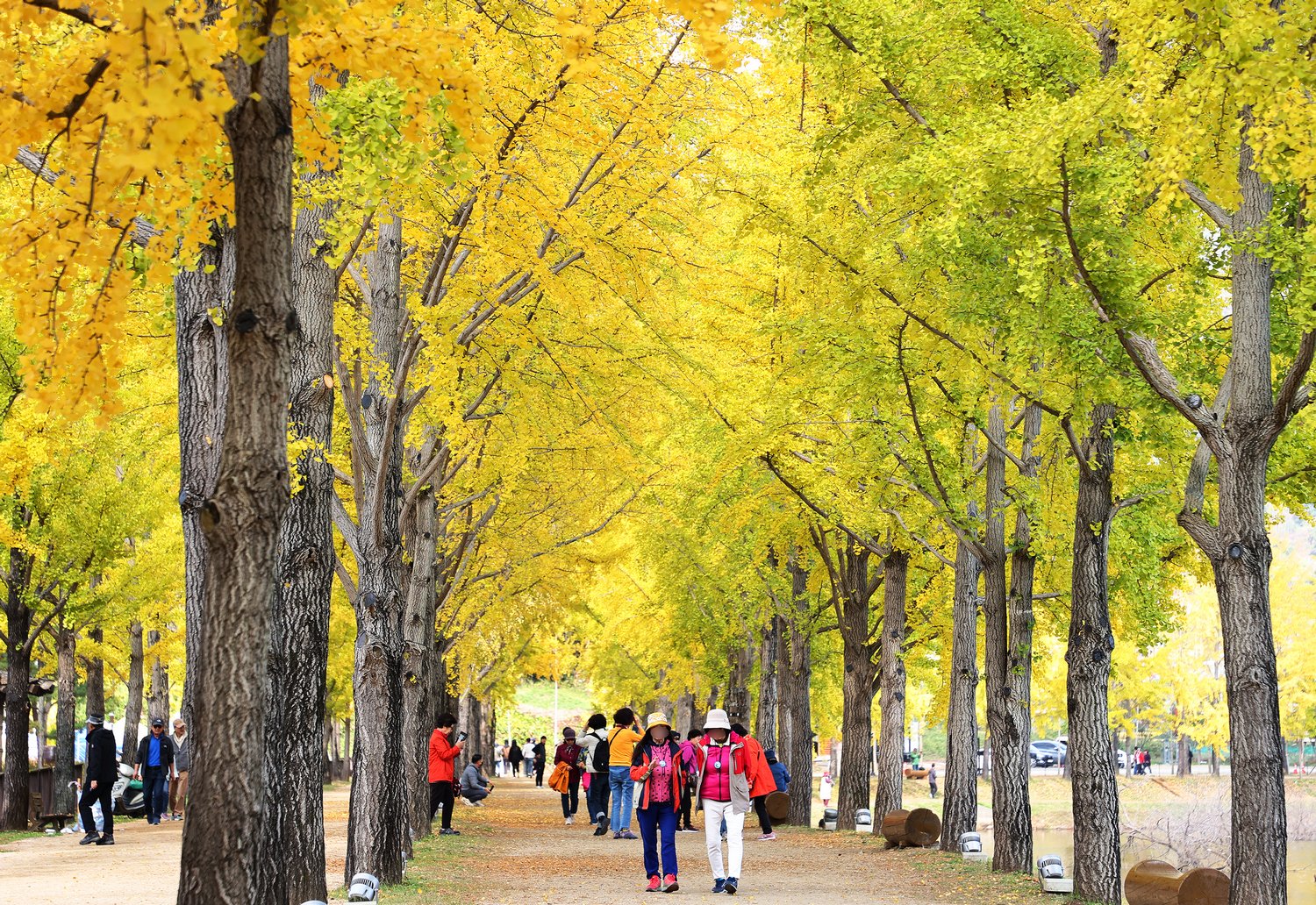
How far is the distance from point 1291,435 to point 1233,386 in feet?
14.7

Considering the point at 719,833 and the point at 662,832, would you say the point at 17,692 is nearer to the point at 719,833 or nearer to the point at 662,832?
the point at 662,832

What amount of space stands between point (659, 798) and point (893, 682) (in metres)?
8.52

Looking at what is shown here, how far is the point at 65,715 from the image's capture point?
77.2ft

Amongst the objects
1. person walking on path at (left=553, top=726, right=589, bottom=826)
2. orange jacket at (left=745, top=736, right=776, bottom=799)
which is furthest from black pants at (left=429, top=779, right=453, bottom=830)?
orange jacket at (left=745, top=736, right=776, bottom=799)

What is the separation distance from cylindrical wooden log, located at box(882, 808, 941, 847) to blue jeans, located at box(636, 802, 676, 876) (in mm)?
6181

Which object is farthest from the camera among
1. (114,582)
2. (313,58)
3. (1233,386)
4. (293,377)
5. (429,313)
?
(114,582)

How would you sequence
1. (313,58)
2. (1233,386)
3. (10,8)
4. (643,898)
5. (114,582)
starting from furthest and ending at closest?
1. (114,582)
2. (643,898)
3. (1233,386)
4. (313,58)
5. (10,8)

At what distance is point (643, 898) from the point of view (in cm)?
1345

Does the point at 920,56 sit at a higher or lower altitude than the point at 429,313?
higher

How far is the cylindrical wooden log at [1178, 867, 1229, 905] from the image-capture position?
11.4 m

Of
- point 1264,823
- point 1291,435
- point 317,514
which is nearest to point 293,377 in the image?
point 317,514

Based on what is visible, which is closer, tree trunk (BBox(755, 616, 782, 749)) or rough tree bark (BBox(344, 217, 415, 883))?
rough tree bark (BBox(344, 217, 415, 883))

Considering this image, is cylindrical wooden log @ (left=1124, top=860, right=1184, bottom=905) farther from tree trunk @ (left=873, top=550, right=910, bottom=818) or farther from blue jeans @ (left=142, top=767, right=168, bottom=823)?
blue jeans @ (left=142, top=767, right=168, bottom=823)

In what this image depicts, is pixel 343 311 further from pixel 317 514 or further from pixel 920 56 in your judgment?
pixel 920 56
